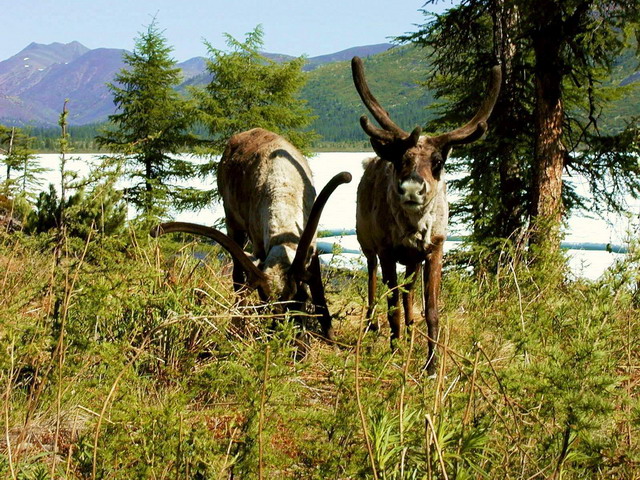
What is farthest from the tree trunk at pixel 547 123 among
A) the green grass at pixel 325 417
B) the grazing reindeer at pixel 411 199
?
the green grass at pixel 325 417

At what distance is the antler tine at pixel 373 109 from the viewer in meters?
5.72

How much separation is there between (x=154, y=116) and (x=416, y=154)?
1051 inches

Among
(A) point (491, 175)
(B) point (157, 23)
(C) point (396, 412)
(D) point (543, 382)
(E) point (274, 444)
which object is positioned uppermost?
(B) point (157, 23)

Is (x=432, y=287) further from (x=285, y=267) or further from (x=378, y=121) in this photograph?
(x=378, y=121)

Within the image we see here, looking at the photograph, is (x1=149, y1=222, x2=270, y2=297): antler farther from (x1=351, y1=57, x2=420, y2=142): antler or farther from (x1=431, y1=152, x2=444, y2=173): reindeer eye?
(x1=431, y1=152, x2=444, y2=173): reindeer eye

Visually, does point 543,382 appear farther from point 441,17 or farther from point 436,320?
point 441,17

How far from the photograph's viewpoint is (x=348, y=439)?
297 cm

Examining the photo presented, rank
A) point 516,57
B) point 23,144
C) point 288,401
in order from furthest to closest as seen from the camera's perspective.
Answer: point 23,144
point 516,57
point 288,401

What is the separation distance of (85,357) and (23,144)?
3067 cm

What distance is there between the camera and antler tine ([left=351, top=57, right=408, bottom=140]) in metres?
5.72

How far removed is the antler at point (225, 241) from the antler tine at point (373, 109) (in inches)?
59.0

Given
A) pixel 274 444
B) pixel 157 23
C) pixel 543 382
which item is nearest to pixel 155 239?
pixel 274 444

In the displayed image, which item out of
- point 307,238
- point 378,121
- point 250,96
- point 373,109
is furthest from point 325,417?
point 250,96

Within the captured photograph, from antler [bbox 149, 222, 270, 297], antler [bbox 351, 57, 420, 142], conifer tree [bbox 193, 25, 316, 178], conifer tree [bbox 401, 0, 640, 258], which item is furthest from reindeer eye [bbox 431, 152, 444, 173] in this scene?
conifer tree [bbox 193, 25, 316, 178]
